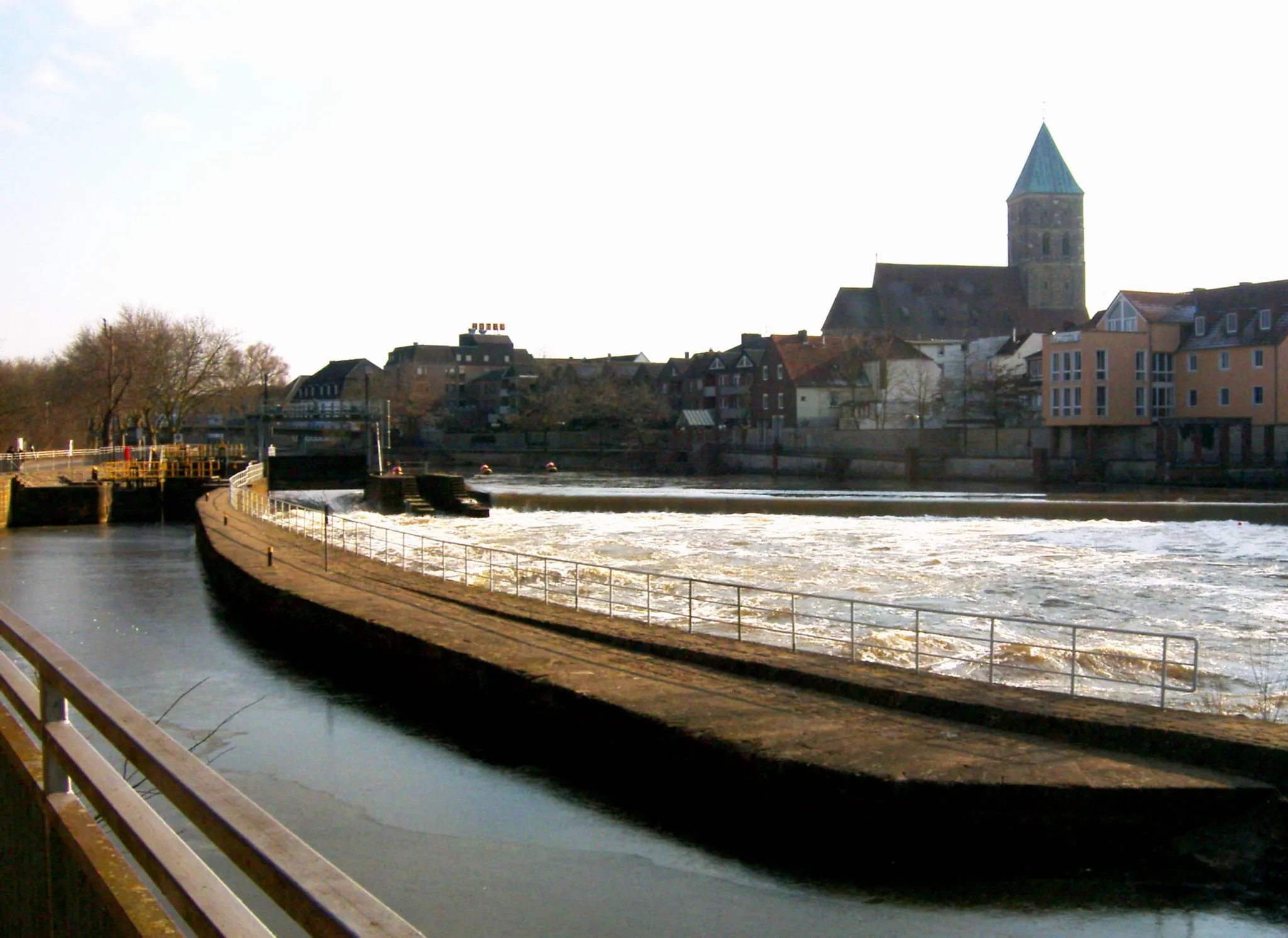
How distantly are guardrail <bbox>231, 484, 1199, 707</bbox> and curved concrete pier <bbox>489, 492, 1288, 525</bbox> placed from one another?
25.6 m

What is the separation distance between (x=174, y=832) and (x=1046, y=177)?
5824 inches

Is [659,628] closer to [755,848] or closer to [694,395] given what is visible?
[755,848]

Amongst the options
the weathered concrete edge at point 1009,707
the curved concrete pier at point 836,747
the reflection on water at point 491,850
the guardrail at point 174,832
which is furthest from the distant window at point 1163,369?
the guardrail at point 174,832

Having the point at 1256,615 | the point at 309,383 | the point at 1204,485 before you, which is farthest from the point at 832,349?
the point at 309,383

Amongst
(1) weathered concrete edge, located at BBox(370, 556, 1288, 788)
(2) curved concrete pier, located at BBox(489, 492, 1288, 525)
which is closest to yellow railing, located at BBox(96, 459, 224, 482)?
(2) curved concrete pier, located at BBox(489, 492, 1288, 525)

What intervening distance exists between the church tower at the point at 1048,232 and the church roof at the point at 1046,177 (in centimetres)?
7

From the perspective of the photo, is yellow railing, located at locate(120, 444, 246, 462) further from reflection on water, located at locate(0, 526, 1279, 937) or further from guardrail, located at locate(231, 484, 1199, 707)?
reflection on water, located at locate(0, 526, 1279, 937)

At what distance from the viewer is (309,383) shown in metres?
198

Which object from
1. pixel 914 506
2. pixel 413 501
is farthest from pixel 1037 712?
pixel 413 501

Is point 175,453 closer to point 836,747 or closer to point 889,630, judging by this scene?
point 889,630

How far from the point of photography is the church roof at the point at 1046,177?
13750 cm

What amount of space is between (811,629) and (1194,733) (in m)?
11.6

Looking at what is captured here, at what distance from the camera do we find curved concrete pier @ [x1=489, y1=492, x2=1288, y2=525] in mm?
50000

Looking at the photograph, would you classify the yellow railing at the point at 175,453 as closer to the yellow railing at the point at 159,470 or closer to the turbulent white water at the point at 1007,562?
the yellow railing at the point at 159,470
